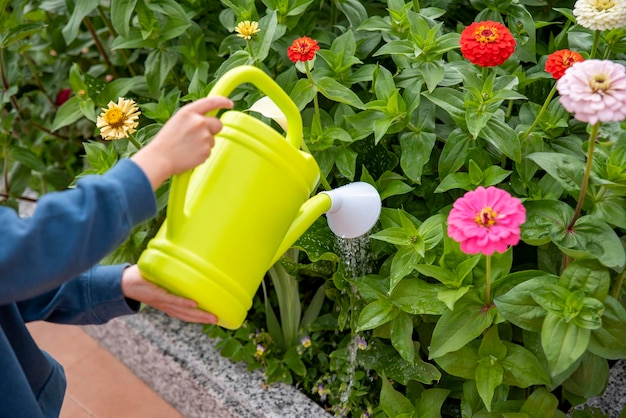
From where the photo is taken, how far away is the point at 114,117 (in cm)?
120

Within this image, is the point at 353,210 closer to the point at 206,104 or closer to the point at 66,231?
the point at 206,104

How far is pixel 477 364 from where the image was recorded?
1.15m

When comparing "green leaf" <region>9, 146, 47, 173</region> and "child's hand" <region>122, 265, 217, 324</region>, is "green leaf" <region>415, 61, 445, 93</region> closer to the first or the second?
"child's hand" <region>122, 265, 217, 324</region>

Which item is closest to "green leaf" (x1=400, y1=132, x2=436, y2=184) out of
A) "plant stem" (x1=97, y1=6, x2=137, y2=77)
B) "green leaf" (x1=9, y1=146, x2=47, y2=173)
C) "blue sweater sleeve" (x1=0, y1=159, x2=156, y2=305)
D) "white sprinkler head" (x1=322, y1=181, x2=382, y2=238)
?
"white sprinkler head" (x1=322, y1=181, x2=382, y2=238)

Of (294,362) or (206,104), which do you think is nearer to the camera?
(206,104)

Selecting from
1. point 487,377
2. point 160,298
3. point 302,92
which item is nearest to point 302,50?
point 302,92

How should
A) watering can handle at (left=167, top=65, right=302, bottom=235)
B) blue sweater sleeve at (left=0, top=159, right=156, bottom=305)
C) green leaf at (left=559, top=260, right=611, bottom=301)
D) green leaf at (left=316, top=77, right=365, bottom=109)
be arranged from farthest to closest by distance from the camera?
green leaf at (left=316, top=77, right=365, bottom=109) < green leaf at (left=559, top=260, right=611, bottom=301) < watering can handle at (left=167, top=65, right=302, bottom=235) < blue sweater sleeve at (left=0, top=159, right=156, bottom=305)

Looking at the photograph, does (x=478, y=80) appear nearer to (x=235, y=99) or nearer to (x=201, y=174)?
(x=235, y=99)

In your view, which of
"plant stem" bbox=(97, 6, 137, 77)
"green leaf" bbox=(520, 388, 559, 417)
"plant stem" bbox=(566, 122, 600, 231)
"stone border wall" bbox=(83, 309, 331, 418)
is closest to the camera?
"plant stem" bbox=(566, 122, 600, 231)

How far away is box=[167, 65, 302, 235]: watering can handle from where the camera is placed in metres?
0.83

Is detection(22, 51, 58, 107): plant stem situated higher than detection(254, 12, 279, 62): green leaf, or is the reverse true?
detection(254, 12, 279, 62): green leaf

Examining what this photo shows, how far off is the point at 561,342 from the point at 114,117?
0.76 metres

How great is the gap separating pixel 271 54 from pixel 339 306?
0.50m

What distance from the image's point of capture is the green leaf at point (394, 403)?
1.23 m
